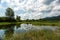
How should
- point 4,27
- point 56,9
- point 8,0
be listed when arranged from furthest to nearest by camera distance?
point 4,27 → point 8,0 → point 56,9

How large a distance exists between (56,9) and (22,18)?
1.94m

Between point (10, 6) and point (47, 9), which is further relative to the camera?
point (10, 6)

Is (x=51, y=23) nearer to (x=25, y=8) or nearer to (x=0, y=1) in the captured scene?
(x=25, y=8)

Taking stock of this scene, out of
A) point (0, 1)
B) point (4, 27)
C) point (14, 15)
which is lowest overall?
point (4, 27)

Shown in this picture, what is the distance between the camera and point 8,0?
Answer: 32.3ft

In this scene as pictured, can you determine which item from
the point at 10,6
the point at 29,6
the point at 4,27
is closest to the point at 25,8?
the point at 29,6

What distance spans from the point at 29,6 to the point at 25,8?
29 cm

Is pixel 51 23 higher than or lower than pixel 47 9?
→ lower

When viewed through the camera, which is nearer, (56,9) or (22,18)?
(56,9)

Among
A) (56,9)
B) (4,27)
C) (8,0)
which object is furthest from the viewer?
(4,27)

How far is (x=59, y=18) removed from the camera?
31.7 feet

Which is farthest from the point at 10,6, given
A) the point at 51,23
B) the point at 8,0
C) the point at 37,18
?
the point at 51,23

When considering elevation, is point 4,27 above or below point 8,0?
below

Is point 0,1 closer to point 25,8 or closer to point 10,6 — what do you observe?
point 10,6
